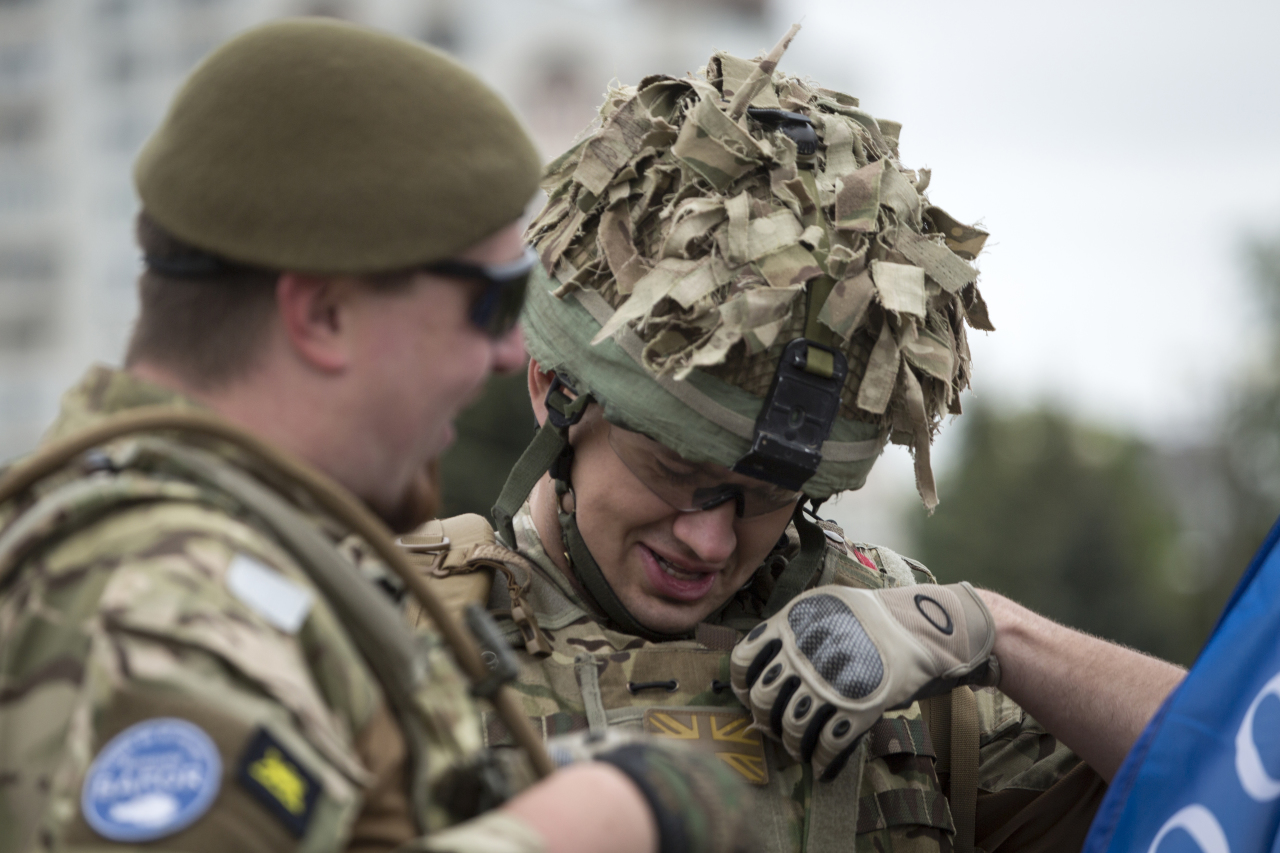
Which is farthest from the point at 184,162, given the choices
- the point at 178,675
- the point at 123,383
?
the point at 178,675

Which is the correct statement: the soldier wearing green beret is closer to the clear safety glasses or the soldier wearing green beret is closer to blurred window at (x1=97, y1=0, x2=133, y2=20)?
the clear safety glasses

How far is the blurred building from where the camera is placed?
4612 cm

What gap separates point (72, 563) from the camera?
1.63m

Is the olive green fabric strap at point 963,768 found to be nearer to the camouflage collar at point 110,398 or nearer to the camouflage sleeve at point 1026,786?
the camouflage sleeve at point 1026,786

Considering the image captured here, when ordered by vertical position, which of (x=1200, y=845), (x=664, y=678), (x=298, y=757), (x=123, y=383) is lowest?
(x=664, y=678)

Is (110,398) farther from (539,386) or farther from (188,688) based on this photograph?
(539,386)

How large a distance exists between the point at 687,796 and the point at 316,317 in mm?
815

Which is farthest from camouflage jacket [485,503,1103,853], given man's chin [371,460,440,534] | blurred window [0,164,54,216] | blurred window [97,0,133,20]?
blurred window [97,0,133,20]

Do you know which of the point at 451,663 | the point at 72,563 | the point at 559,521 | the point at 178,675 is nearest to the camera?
the point at 178,675

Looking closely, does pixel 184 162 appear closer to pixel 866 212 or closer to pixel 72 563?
pixel 72 563

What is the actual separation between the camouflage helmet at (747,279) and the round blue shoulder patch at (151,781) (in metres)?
1.64

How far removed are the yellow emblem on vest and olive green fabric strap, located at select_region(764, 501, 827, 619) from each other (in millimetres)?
2126

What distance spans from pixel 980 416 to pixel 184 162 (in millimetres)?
32255

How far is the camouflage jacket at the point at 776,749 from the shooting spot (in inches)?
123
